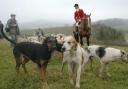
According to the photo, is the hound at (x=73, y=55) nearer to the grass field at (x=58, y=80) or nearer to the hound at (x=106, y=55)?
the grass field at (x=58, y=80)

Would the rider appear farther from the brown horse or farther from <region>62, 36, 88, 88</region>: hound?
<region>62, 36, 88, 88</region>: hound

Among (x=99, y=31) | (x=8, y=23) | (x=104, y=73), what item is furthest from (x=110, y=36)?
(x=104, y=73)

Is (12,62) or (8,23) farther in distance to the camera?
(8,23)

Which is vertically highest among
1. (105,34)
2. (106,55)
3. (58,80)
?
(106,55)

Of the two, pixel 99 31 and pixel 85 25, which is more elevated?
pixel 85 25

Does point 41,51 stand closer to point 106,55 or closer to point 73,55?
point 73,55

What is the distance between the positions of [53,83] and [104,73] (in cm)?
246

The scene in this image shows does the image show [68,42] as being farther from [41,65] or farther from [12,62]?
Result: [12,62]

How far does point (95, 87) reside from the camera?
12.0 m

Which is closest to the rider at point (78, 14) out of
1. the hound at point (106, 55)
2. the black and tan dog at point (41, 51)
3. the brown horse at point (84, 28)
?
the brown horse at point (84, 28)

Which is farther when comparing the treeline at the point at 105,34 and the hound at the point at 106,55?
the treeline at the point at 105,34

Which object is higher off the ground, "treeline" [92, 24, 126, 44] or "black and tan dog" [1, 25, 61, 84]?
"black and tan dog" [1, 25, 61, 84]

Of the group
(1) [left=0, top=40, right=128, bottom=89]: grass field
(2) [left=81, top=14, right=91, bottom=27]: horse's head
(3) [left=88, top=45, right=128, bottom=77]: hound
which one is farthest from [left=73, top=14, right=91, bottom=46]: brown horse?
(3) [left=88, top=45, right=128, bottom=77]: hound

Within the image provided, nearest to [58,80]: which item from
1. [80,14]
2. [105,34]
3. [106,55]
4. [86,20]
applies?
[106,55]
